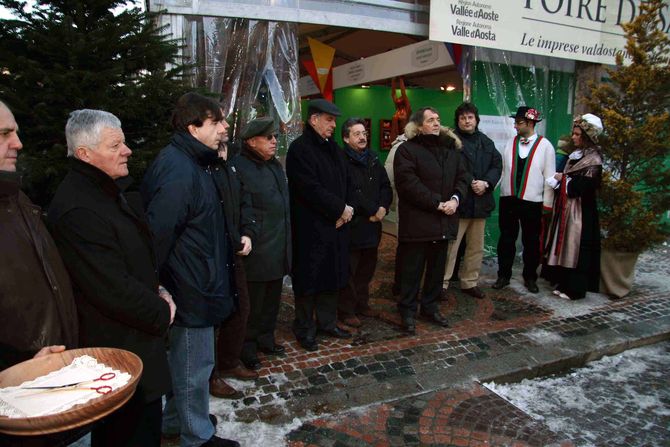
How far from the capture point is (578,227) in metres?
5.44

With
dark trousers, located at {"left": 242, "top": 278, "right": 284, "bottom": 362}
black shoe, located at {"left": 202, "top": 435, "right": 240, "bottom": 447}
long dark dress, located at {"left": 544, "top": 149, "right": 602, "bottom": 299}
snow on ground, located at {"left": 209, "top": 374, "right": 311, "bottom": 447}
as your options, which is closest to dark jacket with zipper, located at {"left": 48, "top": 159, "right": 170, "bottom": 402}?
black shoe, located at {"left": 202, "top": 435, "right": 240, "bottom": 447}

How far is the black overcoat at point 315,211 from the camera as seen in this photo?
393 cm

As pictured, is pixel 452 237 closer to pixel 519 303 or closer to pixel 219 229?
pixel 519 303

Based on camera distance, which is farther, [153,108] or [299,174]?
[299,174]

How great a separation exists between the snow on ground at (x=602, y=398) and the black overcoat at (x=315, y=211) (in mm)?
1583

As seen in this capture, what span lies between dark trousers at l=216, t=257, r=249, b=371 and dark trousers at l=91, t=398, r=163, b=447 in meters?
1.10

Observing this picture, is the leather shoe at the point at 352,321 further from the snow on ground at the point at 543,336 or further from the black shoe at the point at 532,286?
the black shoe at the point at 532,286

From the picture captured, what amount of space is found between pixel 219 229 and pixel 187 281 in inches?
13.0

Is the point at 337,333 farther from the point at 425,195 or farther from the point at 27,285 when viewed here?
the point at 27,285

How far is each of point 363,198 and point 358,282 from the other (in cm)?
90

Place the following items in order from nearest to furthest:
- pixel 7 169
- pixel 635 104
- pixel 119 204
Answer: pixel 7 169, pixel 119 204, pixel 635 104

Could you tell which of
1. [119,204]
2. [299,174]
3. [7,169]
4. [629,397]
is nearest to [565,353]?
[629,397]

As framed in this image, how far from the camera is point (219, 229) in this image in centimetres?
270

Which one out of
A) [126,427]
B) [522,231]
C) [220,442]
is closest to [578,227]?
[522,231]
